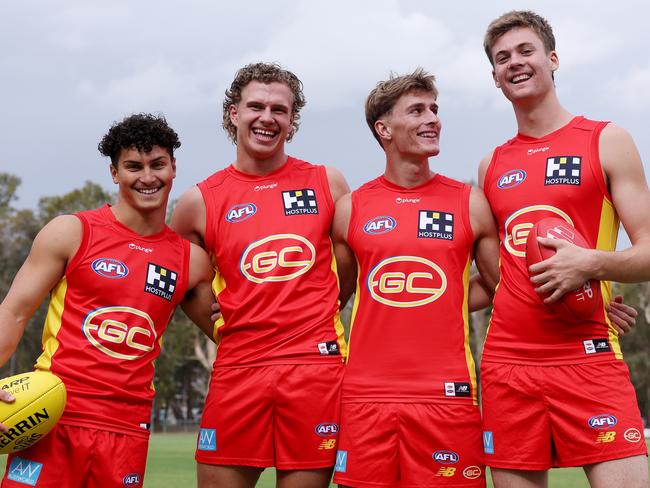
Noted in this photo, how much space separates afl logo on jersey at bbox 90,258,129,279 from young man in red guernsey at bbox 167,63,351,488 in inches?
26.5

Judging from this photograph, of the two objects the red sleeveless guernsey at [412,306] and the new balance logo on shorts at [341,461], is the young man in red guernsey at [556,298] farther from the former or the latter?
the new balance logo on shorts at [341,461]

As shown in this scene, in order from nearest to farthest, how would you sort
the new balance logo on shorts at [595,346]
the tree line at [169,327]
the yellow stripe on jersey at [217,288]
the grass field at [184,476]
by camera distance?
the new balance logo on shorts at [595,346]
the yellow stripe on jersey at [217,288]
the grass field at [184,476]
the tree line at [169,327]

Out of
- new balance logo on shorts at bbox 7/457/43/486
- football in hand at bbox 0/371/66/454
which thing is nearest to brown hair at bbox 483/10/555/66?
football in hand at bbox 0/371/66/454

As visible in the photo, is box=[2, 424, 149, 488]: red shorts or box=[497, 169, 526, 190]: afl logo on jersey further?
box=[497, 169, 526, 190]: afl logo on jersey

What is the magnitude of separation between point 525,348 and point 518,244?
0.59 m

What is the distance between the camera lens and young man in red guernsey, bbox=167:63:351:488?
4801 mm

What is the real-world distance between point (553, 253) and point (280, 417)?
1.88 meters

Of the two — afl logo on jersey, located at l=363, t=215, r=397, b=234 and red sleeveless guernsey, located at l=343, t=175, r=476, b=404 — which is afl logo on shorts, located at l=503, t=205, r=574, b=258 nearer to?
red sleeveless guernsey, located at l=343, t=175, r=476, b=404

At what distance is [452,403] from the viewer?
15.4ft

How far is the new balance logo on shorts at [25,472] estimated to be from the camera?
4.32 meters

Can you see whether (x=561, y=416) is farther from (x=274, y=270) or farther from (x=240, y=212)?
(x=240, y=212)

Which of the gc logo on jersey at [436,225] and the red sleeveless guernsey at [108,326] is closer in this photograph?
the red sleeveless guernsey at [108,326]

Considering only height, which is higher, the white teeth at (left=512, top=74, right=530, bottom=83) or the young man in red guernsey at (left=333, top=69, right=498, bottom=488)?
the white teeth at (left=512, top=74, right=530, bottom=83)

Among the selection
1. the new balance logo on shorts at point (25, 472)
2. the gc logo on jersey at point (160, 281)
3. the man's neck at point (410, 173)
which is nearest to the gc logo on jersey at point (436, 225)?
the man's neck at point (410, 173)
